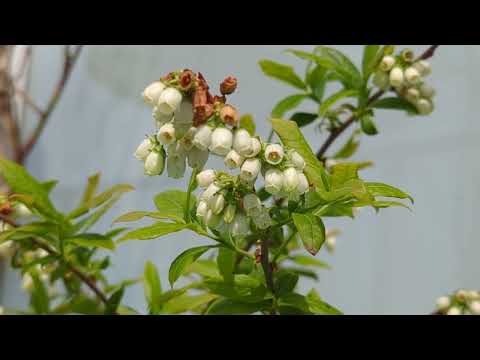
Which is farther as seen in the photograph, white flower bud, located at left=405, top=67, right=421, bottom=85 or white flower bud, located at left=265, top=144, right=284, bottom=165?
white flower bud, located at left=405, top=67, right=421, bottom=85

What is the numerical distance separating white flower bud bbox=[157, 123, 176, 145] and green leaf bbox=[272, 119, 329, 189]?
94 mm

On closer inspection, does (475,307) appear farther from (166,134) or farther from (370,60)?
(166,134)

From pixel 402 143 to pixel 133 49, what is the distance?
59.3 inches

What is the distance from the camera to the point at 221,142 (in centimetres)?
46

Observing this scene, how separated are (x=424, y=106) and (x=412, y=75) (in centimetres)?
6

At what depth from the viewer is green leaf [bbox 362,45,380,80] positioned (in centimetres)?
82

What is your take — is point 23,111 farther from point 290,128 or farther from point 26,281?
point 290,128

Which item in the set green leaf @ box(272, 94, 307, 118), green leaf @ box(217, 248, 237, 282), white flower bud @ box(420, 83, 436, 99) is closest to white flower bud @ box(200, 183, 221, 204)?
green leaf @ box(217, 248, 237, 282)

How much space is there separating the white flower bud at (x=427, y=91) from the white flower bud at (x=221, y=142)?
19.3 inches

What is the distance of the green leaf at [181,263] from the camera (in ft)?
1.77

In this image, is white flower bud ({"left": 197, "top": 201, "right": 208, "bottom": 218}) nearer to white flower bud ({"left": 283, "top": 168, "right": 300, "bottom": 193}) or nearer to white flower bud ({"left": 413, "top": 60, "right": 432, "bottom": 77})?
white flower bud ({"left": 283, "top": 168, "right": 300, "bottom": 193})

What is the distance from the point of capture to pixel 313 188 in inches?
21.6

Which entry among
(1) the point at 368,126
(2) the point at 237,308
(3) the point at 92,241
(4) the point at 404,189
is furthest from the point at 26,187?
(4) the point at 404,189

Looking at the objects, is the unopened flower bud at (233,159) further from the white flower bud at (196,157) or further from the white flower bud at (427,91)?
the white flower bud at (427,91)
